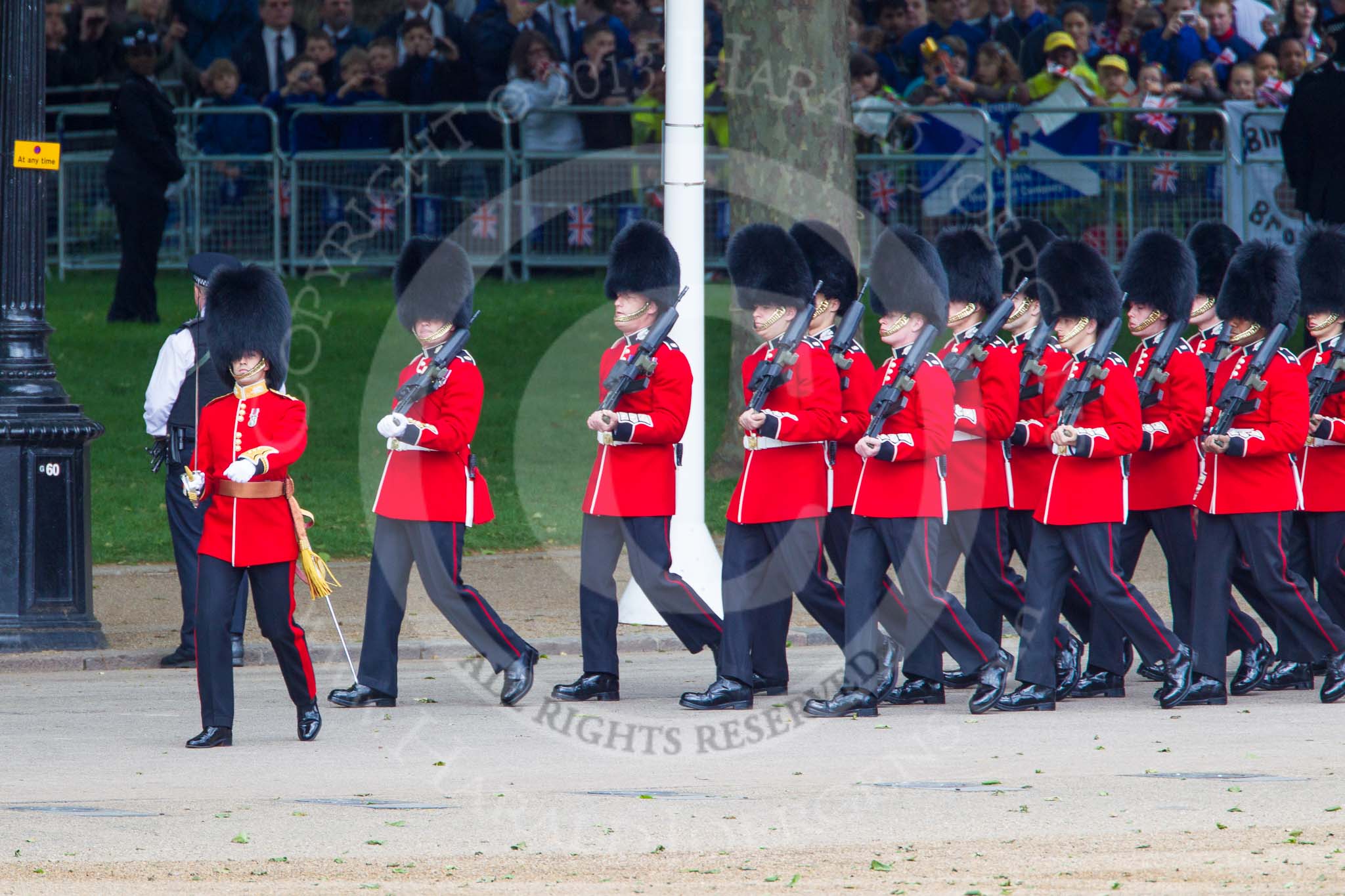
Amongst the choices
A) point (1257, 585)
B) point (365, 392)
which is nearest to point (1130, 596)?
point (1257, 585)

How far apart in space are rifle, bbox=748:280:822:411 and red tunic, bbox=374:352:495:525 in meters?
0.96

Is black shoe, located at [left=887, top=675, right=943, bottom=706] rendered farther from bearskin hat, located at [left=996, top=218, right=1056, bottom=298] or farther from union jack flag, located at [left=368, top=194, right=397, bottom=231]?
union jack flag, located at [left=368, top=194, right=397, bottom=231]

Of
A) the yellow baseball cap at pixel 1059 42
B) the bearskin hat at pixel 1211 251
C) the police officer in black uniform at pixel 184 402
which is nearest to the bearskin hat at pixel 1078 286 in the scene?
the bearskin hat at pixel 1211 251

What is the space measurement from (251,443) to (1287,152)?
852 centimetres

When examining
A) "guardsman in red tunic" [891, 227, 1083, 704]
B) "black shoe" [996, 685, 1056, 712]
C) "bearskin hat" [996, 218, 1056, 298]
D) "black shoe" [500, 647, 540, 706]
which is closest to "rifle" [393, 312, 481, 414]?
"black shoe" [500, 647, 540, 706]

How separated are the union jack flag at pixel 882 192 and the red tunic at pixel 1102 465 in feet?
26.6

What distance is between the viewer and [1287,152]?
13.7 m

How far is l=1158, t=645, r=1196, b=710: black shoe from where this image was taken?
25.1ft

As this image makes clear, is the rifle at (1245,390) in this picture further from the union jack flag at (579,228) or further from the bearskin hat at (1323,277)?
the union jack flag at (579,228)

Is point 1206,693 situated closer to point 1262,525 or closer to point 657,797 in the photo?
point 1262,525

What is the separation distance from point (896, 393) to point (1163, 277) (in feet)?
4.31

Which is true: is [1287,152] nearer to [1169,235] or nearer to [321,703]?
[1169,235]

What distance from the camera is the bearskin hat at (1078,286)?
787cm

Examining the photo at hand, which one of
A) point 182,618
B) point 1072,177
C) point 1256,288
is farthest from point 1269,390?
point 1072,177
